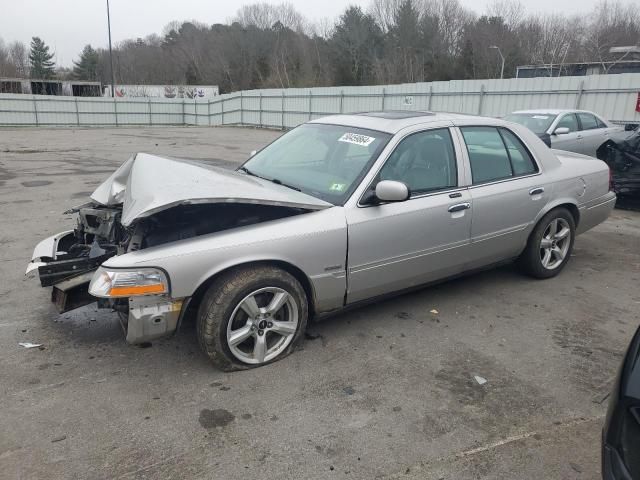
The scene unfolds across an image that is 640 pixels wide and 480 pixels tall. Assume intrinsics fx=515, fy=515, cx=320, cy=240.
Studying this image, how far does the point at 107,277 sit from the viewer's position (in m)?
2.94

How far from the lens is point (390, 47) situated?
59438mm

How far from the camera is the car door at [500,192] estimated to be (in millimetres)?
4270

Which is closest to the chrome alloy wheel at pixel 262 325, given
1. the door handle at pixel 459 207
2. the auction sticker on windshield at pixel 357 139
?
the auction sticker on windshield at pixel 357 139

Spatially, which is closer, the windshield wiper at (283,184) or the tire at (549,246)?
the windshield wiper at (283,184)

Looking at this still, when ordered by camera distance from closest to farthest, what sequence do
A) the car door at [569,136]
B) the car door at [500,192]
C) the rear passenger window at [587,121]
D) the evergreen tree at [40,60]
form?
the car door at [500,192] → the car door at [569,136] → the rear passenger window at [587,121] → the evergreen tree at [40,60]

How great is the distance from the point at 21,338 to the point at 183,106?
1484 inches

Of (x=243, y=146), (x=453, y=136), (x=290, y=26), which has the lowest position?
(x=243, y=146)

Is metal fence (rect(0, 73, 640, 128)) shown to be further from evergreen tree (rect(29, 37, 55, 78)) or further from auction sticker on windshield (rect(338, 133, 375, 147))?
evergreen tree (rect(29, 37, 55, 78))

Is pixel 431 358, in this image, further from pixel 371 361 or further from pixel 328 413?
pixel 328 413

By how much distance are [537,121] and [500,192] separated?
24.0ft

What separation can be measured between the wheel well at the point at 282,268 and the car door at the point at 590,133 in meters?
9.39

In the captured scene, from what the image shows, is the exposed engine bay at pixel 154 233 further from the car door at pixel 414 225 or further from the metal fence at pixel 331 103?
the metal fence at pixel 331 103

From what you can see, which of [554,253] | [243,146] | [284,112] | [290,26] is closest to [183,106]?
[284,112]

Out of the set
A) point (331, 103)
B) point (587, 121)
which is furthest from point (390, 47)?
point (587, 121)
